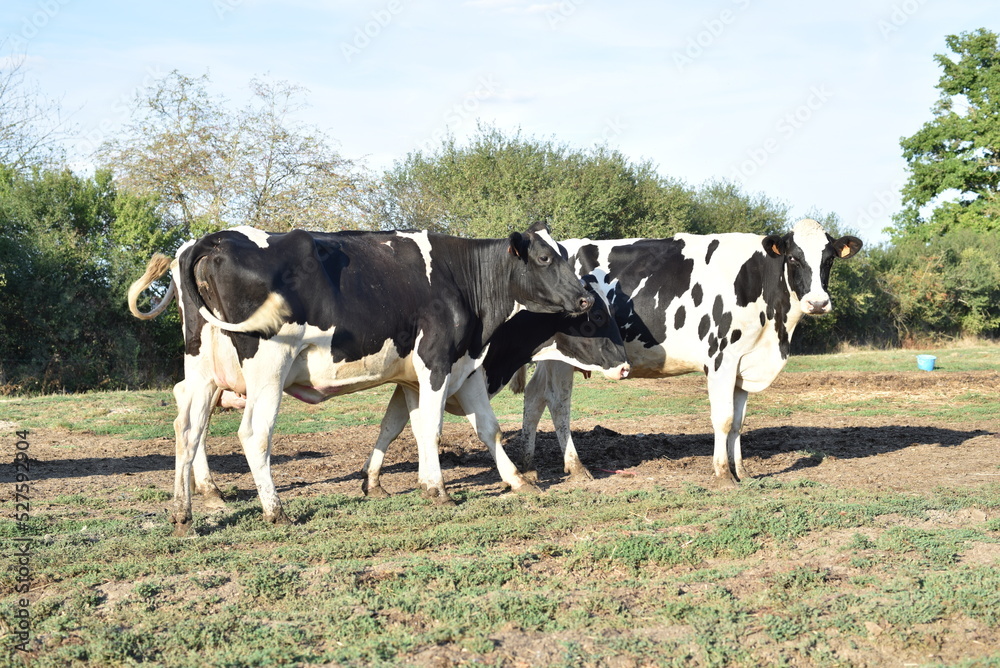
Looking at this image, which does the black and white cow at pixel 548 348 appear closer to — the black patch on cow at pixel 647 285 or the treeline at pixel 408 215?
the black patch on cow at pixel 647 285

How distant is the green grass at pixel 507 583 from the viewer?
5.14 metres

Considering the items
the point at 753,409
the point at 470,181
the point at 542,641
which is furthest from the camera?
the point at 470,181

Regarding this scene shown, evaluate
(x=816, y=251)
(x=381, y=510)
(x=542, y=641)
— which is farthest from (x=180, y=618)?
(x=816, y=251)

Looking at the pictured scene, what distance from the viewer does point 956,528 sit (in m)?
7.70

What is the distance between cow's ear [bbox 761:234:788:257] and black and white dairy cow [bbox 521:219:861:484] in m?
0.01

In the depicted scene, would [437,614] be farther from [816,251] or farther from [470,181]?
[470,181]

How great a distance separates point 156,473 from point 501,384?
397cm

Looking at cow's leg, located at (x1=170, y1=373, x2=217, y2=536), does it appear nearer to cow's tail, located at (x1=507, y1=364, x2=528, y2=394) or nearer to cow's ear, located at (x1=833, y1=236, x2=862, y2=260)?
cow's tail, located at (x1=507, y1=364, x2=528, y2=394)

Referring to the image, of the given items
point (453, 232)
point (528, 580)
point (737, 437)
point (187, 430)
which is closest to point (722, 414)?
point (737, 437)

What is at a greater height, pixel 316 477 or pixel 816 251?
pixel 816 251

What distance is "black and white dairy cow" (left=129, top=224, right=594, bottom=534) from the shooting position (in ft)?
26.1

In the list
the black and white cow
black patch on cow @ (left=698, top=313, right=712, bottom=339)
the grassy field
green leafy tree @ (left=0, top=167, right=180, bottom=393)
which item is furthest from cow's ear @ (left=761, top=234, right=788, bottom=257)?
green leafy tree @ (left=0, top=167, right=180, bottom=393)

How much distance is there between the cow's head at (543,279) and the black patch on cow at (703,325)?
67.5 inches

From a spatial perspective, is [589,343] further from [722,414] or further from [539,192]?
[539,192]
